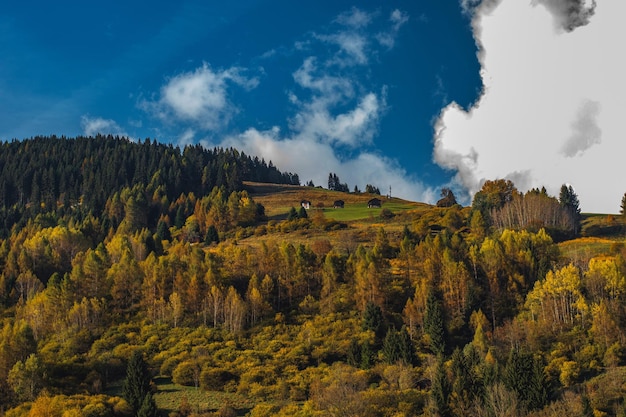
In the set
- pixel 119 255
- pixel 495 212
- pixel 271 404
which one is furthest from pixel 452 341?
pixel 119 255

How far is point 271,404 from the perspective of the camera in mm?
63969

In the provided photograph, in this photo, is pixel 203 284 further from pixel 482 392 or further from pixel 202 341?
pixel 482 392

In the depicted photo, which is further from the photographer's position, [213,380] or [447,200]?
[447,200]

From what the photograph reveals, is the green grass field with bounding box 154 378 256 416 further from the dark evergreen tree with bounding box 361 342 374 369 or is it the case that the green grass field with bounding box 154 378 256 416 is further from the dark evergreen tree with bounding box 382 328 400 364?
the dark evergreen tree with bounding box 382 328 400 364

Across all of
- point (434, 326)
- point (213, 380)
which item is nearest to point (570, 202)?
point (434, 326)

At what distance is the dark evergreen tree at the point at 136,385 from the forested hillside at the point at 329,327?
0.17 m

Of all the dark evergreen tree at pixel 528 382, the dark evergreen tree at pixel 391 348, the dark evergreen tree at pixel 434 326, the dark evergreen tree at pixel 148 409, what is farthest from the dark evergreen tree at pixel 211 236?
the dark evergreen tree at pixel 528 382

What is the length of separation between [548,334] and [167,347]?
5139 cm

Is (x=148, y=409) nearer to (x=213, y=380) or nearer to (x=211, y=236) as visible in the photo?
(x=213, y=380)

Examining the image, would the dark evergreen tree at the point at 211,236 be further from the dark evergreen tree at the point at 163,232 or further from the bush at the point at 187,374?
the bush at the point at 187,374

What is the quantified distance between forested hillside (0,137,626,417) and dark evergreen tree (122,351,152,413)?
17 centimetres

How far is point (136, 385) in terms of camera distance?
62.9 meters

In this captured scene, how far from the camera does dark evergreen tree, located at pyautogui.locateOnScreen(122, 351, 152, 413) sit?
201 ft

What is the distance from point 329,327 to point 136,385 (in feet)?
97.4
